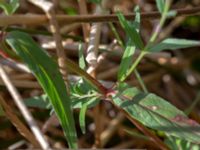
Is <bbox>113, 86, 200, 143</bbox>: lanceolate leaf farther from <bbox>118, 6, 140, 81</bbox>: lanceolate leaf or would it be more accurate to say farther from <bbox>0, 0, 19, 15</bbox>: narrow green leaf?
<bbox>0, 0, 19, 15</bbox>: narrow green leaf

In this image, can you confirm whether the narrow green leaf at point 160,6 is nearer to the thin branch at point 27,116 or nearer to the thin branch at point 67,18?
the thin branch at point 67,18

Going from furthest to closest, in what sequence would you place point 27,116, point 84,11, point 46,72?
point 84,11 < point 27,116 < point 46,72

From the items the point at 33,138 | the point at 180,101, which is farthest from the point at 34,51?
the point at 180,101

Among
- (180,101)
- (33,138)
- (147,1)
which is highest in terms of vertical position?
(147,1)

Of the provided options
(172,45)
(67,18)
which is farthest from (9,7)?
(172,45)

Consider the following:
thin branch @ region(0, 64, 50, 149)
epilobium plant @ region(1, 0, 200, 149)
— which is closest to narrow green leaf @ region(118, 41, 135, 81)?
epilobium plant @ region(1, 0, 200, 149)

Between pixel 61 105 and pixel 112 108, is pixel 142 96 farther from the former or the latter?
pixel 112 108

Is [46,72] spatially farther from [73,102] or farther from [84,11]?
[84,11]
